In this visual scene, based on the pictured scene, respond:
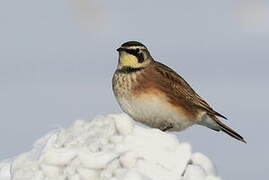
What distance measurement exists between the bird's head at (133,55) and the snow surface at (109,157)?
14.1 feet

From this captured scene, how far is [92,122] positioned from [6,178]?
90cm

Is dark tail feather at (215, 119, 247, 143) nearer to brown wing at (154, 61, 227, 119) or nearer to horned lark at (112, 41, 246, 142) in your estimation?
horned lark at (112, 41, 246, 142)

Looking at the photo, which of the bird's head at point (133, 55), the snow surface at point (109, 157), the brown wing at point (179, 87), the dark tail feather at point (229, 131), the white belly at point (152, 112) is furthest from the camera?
the dark tail feather at point (229, 131)

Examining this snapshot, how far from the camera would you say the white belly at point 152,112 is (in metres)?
12.3

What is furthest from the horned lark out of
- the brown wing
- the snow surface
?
the snow surface

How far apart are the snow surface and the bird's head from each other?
4300 millimetres

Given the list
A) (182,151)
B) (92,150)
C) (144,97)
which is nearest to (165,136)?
(182,151)

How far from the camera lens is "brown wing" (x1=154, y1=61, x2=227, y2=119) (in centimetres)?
1320

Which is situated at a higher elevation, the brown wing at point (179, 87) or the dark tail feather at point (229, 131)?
the brown wing at point (179, 87)

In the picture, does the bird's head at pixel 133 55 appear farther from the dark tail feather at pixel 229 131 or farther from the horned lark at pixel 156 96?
the dark tail feather at pixel 229 131

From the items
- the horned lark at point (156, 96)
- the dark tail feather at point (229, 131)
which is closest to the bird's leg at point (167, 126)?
the horned lark at point (156, 96)

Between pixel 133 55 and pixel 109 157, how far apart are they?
5.62 meters

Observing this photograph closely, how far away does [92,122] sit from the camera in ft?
28.0

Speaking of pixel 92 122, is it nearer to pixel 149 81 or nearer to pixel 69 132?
pixel 69 132
